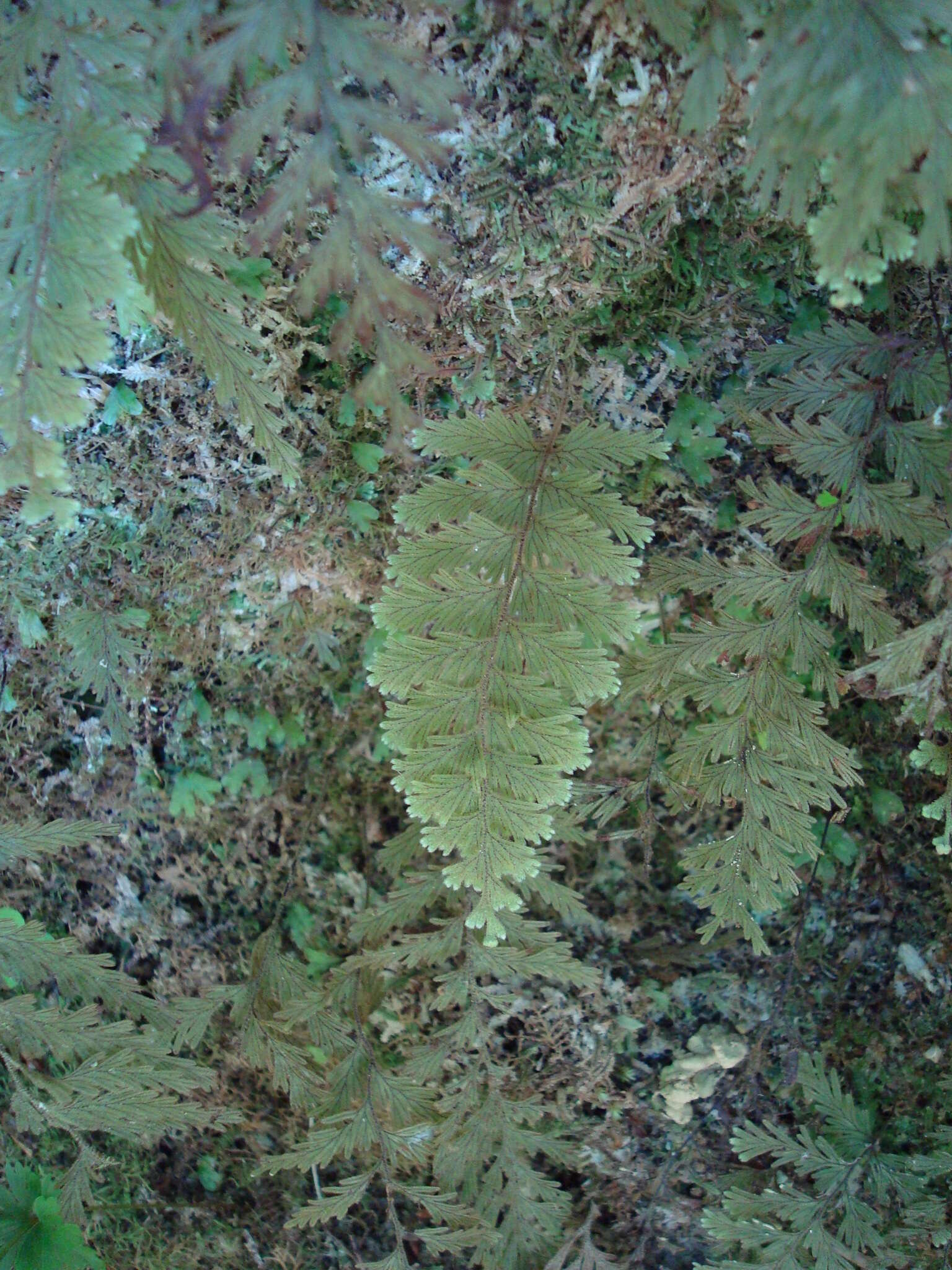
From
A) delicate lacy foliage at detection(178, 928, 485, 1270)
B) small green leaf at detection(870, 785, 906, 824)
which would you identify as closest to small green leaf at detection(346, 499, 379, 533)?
delicate lacy foliage at detection(178, 928, 485, 1270)

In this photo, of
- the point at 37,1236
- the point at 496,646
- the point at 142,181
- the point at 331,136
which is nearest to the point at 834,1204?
the point at 496,646

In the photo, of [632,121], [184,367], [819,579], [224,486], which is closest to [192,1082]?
[224,486]

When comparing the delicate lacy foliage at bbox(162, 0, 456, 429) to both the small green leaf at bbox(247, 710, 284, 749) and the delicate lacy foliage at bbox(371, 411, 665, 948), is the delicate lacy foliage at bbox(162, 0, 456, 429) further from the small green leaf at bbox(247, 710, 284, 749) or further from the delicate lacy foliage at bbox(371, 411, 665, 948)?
the small green leaf at bbox(247, 710, 284, 749)

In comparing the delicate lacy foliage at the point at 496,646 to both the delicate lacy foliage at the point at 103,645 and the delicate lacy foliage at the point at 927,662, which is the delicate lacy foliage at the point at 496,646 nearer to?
the delicate lacy foliage at the point at 927,662

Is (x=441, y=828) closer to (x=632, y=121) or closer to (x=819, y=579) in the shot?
(x=819, y=579)

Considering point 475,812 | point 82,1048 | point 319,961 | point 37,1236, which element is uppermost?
point 475,812

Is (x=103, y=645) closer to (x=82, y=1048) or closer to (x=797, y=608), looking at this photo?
(x=82, y=1048)
